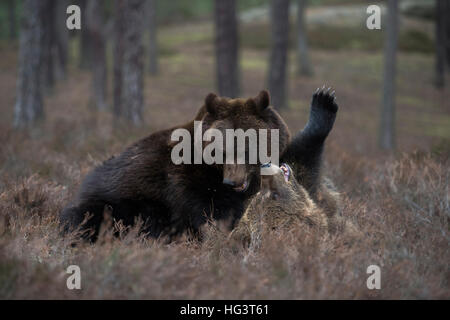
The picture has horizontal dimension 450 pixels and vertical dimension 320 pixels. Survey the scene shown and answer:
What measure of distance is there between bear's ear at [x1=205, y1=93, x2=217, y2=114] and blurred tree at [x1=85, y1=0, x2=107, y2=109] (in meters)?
15.4

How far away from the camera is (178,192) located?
4.23 metres

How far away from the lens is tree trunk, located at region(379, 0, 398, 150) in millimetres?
Answer: 15663

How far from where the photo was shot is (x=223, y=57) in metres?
15.4

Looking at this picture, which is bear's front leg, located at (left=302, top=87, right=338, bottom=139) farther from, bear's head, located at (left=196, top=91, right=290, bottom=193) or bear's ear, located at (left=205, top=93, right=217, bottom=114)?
bear's ear, located at (left=205, top=93, right=217, bottom=114)

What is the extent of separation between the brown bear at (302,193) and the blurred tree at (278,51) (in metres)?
14.4

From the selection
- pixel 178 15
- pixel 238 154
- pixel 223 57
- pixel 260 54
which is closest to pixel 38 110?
pixel 223 57

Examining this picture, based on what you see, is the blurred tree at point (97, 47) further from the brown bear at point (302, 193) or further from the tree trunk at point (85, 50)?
the brown bear at point (302, 193)

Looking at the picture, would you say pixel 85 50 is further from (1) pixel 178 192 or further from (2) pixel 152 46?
(1) pixel 178 192

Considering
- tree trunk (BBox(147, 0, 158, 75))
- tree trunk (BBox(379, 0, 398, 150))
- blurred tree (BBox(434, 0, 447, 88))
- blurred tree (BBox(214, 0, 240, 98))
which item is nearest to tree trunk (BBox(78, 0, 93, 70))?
tree trunk (BBox(147, 0, 158, 75))

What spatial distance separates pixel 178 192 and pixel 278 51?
16.5 meters

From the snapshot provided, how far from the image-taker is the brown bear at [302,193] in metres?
4.56

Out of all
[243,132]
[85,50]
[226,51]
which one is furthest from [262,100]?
[85,50]

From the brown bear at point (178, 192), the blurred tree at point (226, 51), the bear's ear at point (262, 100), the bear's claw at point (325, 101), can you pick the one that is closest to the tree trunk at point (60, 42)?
the blurred tree at point (226, 51)
